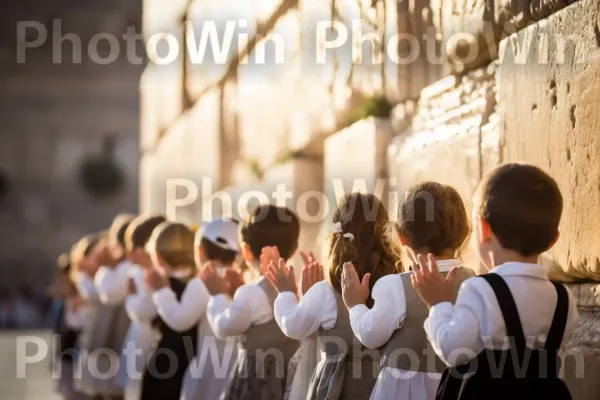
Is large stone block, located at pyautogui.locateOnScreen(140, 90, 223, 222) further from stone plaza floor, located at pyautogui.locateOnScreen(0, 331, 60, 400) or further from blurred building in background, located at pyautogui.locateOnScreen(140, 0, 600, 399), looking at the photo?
stone plaza floor, located at pyautogui.locateOnScreen(0, 331, 60, 400)

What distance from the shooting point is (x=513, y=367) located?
2787 mm

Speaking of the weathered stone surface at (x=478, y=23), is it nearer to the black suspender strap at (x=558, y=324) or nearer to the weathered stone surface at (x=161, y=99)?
the black suspender strap at (x=558, y=324)

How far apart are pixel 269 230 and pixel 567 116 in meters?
1.44

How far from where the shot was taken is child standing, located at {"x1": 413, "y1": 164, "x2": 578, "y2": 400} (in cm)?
279

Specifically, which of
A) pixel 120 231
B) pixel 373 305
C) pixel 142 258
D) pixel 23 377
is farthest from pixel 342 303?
pixel 23 377

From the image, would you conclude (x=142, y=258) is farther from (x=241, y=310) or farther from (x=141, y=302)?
(x=241, y=310)

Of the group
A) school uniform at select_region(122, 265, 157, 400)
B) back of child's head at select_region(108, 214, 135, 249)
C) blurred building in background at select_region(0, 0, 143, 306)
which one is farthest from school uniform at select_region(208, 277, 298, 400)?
blurred building in background at select_region(0, 0, 143, 306)

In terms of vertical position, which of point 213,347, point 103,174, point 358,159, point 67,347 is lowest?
point 67,347

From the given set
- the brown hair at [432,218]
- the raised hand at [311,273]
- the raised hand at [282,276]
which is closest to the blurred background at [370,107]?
the brown hair at [432,218]

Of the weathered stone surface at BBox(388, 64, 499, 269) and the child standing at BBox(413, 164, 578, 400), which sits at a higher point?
the weathered stone surface at BBox(388, 64, 499, 269)

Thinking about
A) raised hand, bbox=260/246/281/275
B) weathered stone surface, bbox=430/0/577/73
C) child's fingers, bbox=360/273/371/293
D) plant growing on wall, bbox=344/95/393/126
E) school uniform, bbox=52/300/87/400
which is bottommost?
school uniform, bbox=52/300/87/400

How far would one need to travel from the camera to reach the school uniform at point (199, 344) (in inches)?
208

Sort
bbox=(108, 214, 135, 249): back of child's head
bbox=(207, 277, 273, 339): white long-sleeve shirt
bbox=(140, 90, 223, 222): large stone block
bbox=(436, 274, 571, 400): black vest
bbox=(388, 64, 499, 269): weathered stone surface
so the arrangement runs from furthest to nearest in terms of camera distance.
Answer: bbox=(140, 90, 223, 222): large stone block, bbox=(108, 214, 135, 249): back of child's head, bbox=(207, 277, 273, 339): white long-sleeve shirt, bbox=(388, 64, 499, 269): weathered stone surface, bbox=(436, 274, 571, 400): black vest

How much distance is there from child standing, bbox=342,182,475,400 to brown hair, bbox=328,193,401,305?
1.18 ft
